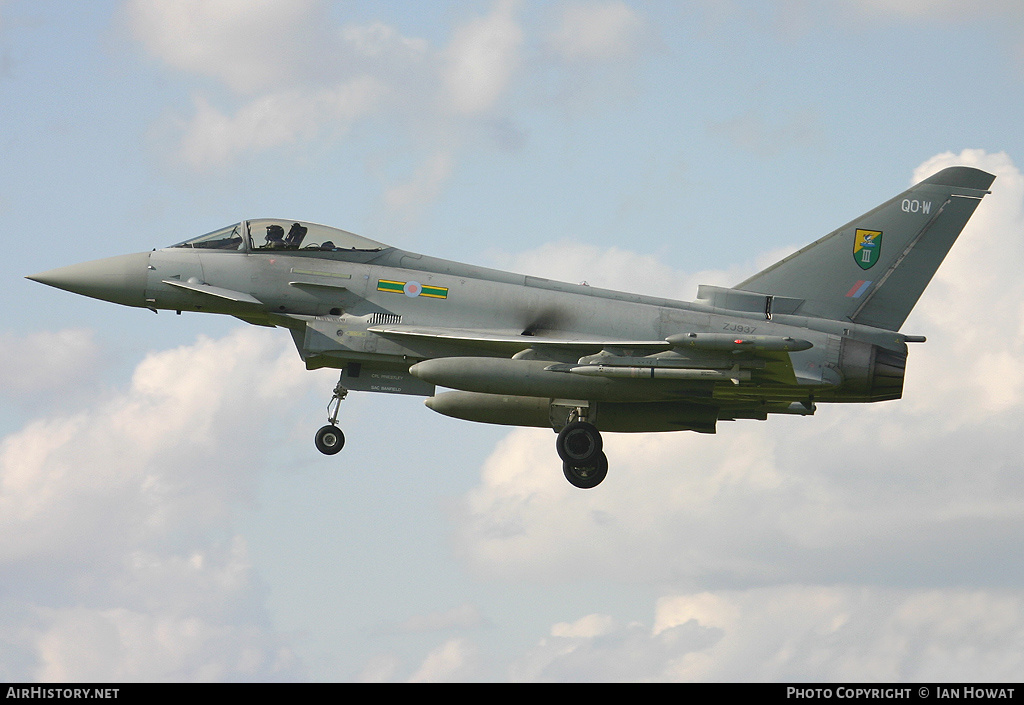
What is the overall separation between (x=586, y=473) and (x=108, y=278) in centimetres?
896

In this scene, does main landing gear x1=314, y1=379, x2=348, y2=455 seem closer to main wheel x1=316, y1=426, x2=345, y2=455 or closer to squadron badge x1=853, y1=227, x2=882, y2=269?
main wheel x1=316, y1=426, x2=345, y2=455

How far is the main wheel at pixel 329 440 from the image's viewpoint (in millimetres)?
20797

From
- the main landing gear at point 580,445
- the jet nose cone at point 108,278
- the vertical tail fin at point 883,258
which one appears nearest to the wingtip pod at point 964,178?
the vertical tail fin at point 883,258

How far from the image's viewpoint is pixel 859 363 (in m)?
19.7

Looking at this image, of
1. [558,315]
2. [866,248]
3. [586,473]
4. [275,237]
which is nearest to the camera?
[558,315]

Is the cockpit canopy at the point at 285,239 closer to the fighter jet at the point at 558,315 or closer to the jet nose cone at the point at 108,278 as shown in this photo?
the fighter jet at the point at 558,315

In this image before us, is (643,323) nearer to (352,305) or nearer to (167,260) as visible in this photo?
(352,305)

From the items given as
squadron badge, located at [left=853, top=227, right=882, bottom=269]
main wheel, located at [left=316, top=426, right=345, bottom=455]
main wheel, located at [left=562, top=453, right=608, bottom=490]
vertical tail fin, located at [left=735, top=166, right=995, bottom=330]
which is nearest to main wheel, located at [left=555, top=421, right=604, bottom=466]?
main wheel, located at [left=562, top=453, right=608, bottom=490]

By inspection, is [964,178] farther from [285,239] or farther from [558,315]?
[285,239]

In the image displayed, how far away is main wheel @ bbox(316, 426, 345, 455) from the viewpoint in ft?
68.2

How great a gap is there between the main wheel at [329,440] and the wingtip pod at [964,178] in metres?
11.2

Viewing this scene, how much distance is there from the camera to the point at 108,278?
20953 millimetres

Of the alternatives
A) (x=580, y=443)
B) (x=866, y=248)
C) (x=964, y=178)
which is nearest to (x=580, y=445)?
(x=580, y=443)
